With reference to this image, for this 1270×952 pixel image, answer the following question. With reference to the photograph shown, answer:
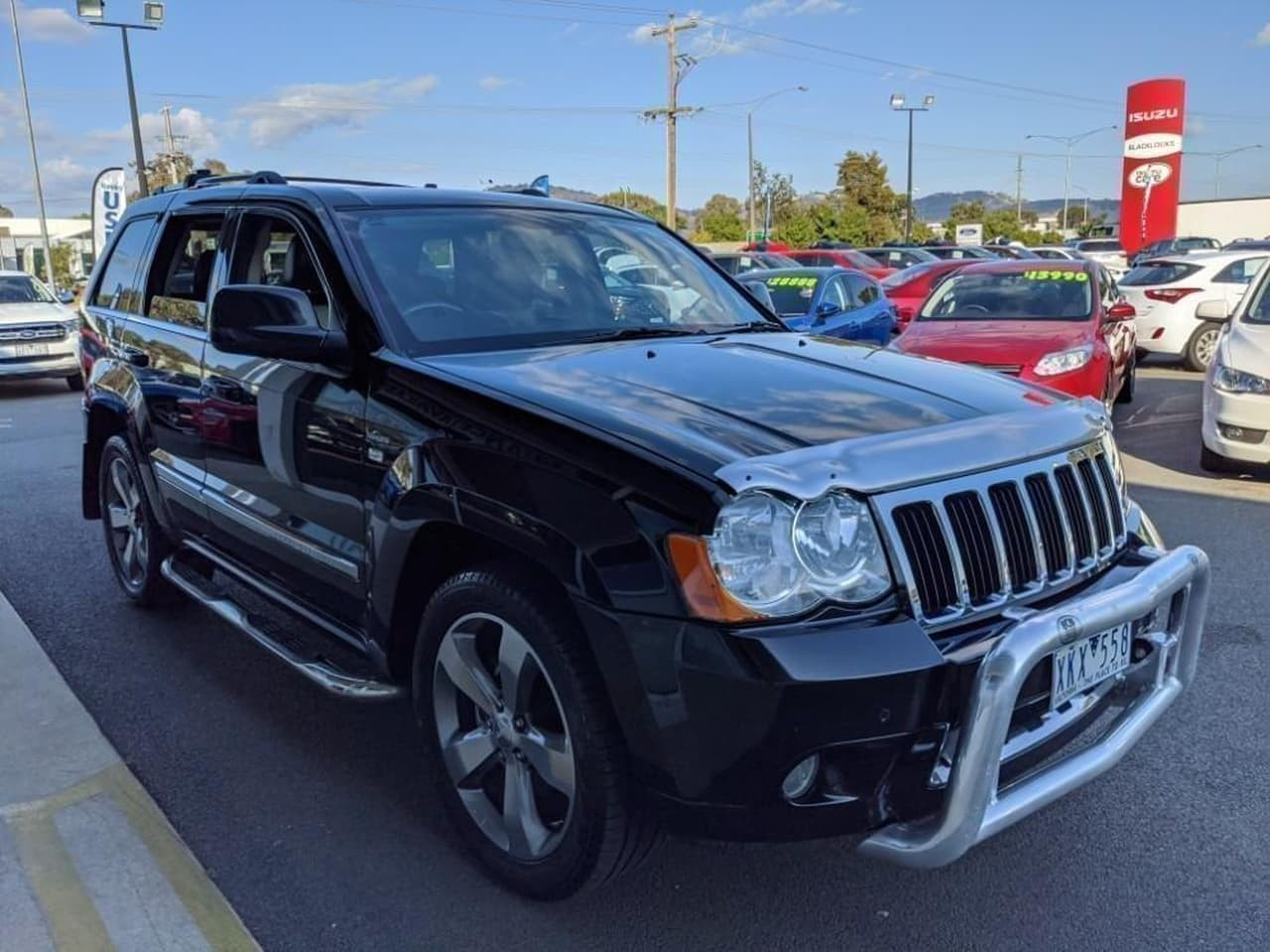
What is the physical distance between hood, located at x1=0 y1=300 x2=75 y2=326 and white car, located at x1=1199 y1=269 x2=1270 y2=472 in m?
14.0

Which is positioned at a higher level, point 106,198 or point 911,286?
point 106,198

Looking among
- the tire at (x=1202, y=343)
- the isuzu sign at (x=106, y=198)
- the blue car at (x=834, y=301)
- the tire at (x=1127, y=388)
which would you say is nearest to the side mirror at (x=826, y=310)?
the blue car at (x=834, y=301)

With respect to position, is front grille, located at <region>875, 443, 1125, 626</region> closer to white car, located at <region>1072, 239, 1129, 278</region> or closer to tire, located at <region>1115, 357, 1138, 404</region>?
tire, located at <region>1115, 357, 1138, 404</region>

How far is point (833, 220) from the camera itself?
194 ft

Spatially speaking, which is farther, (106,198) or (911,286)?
(106,198)

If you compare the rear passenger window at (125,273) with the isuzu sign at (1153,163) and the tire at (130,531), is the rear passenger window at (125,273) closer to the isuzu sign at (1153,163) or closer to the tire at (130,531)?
the tire at (130,531)

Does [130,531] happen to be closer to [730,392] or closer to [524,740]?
[524,740]

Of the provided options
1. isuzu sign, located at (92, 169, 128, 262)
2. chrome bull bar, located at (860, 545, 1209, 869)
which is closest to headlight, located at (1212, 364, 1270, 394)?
chrome bull bar, located at (860, 545, 1209, 869)

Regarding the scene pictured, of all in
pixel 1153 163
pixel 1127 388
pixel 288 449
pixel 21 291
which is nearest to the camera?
pixel 288 449

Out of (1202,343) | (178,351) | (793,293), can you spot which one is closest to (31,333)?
(793,293)

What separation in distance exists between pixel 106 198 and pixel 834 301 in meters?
16.8

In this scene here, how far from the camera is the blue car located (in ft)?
35.6

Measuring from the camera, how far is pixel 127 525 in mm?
5246

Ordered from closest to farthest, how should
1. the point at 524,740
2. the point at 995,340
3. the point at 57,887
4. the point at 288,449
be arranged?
the point at 524,740, the point at 57,887, the point at 288,449, the point at 995,340
